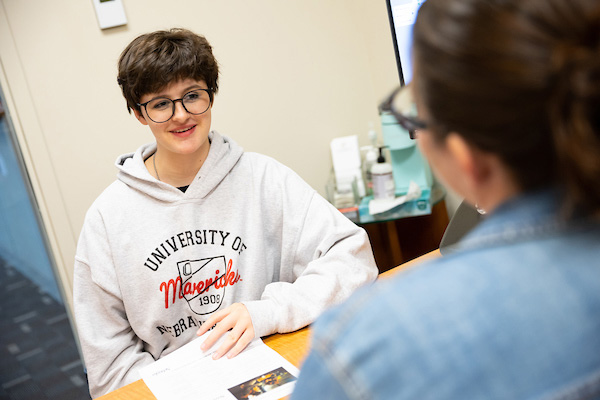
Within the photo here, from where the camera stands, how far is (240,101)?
252 centimetres

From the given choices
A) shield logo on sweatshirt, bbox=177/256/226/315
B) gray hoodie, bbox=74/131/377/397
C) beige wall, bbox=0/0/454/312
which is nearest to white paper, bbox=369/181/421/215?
beige wall, bbox=0/0/454/312

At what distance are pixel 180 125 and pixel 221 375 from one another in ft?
Result: 2.11

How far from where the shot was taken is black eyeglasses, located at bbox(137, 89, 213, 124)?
1409 mm

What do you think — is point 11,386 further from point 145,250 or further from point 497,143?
point 497,143

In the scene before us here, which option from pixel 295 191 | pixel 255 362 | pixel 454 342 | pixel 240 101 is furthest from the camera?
pixel 240 101

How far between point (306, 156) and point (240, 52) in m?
0.55

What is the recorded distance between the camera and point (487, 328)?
1.47ft

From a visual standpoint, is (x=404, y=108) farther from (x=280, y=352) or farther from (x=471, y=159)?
(x=280, y=352)

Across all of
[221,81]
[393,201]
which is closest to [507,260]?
[393,201]

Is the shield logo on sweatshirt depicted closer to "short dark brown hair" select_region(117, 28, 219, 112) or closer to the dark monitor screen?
"short dark brown hair" select_region(117, 28, 219, 112)

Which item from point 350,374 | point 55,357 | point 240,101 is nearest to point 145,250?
point 350,374

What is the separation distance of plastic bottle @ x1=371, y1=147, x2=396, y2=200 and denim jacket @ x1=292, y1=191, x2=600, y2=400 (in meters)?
1.77

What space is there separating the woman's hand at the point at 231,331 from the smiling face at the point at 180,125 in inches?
17.8

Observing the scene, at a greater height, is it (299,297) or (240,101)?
(240,101)
